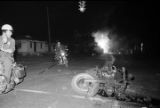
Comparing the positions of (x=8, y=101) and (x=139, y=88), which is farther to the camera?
(x=139, y=88)

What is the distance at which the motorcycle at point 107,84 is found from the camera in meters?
6.81

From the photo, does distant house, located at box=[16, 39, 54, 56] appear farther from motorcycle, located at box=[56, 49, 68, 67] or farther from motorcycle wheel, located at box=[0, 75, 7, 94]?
motorcycle wheel, located at box=[0, 75, 7, 94]

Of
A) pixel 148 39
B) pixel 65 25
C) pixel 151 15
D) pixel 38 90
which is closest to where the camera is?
pixel 38 90

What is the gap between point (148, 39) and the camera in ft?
129

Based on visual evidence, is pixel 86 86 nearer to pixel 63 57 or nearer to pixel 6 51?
pixel 6 51

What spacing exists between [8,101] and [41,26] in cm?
4644

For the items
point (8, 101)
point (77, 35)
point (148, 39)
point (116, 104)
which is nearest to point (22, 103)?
point (8, 101)

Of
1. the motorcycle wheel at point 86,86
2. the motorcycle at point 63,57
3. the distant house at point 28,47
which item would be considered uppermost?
the distant house at point 28,47

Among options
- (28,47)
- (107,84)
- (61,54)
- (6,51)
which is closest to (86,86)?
(107,84)

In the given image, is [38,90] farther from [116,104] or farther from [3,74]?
[116,104]

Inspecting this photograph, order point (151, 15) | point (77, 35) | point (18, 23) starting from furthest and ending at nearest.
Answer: point (77, 35)
point (18, 23)
point (151, 15)

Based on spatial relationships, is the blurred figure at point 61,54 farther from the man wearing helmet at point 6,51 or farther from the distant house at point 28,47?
the distant house at point 28,47

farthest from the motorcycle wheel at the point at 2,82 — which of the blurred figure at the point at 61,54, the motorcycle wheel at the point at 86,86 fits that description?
the blurred figure at the point at 61,54

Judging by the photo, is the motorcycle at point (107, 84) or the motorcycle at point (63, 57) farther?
the motorcycle at point (63, 57)
